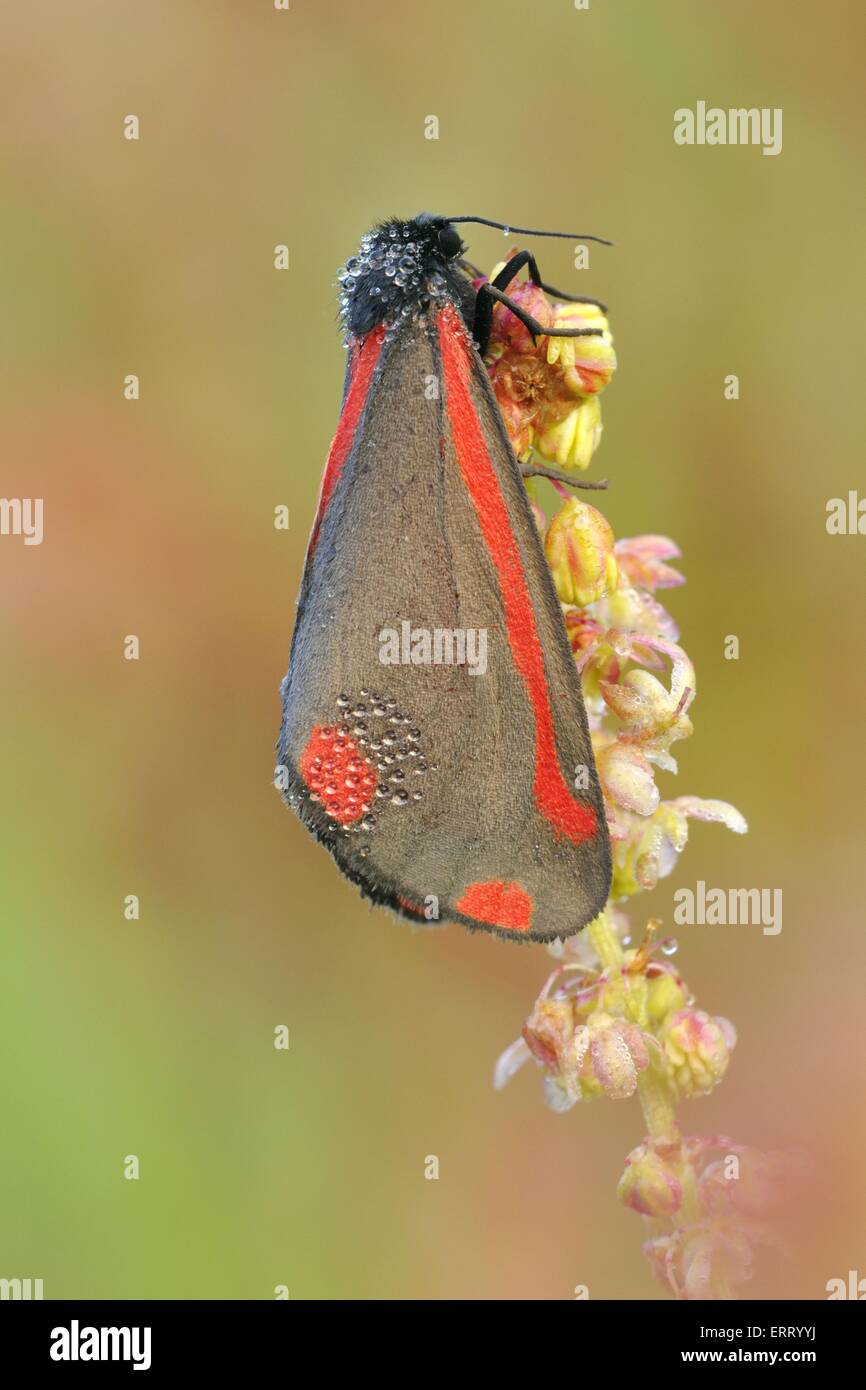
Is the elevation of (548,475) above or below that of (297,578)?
below

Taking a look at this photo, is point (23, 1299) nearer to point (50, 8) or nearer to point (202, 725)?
point (202, 725)

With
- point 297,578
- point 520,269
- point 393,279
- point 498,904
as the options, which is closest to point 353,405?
point 393,279

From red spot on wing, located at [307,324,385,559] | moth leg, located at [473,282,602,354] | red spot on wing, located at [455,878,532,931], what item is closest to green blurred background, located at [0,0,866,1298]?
red spot on wing, located at [455,878,532,931]

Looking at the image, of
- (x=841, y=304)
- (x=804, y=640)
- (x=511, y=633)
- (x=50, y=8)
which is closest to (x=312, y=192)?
(x=50, y=8)

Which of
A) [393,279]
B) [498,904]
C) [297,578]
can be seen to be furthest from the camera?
[297,578]

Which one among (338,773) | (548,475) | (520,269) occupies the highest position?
(520,269)

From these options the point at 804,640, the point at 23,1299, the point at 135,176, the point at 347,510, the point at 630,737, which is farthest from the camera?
the point at 135,176

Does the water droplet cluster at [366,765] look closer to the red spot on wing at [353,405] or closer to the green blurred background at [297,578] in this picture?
the red spot on wing at [353,405]

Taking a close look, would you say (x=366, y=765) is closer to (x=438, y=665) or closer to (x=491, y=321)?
(x=438, y=665)
